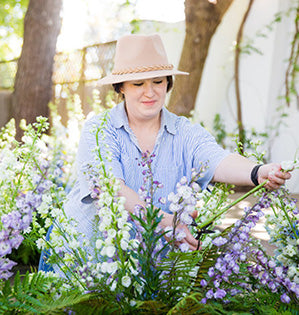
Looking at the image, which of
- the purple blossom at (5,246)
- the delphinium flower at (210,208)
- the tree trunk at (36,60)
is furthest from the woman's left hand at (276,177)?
the tree trunk at (36,60)

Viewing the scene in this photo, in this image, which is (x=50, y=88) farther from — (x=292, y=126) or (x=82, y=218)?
(x=82, y=218)

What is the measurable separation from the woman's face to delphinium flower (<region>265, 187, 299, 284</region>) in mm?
712

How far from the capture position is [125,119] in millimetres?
2270

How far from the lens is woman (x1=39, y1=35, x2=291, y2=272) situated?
6.77 ft

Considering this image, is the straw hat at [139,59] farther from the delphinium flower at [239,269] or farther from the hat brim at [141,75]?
the delphinium flower at [239,269]

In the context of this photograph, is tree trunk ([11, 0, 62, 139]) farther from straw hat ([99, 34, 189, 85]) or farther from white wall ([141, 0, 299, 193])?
straw hat ([99, 34, 189, 85])

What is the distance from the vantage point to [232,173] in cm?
194

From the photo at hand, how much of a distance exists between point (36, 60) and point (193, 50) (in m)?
2.38

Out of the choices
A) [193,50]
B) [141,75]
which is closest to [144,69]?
[141,75]

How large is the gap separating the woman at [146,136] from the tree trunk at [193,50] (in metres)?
2.79

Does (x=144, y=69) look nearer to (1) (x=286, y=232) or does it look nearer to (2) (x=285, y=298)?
(1) (x=286, y=232)

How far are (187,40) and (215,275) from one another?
4.20 metres

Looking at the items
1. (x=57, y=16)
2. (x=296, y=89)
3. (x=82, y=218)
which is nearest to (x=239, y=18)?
(x=296, y=89)

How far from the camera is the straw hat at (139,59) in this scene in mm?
2080
